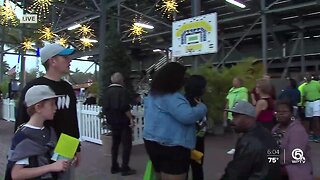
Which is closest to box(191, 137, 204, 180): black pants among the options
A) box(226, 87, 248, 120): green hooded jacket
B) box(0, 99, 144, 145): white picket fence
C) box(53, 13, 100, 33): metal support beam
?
box(226, 87, 248, 120): green hooded jacket

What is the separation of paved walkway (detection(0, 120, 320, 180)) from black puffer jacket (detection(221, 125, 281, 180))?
10.8ft

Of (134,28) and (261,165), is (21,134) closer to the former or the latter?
(261,165)

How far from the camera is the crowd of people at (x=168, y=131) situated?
2.46 meters

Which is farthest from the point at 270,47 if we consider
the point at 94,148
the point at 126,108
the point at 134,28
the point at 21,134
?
the point at 21,134

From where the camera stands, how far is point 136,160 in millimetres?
7793

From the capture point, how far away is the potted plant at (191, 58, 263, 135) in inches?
442

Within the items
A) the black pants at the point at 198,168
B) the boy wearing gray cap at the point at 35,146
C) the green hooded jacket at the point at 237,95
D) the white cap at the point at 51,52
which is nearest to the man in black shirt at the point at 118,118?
the black pants at the point at 198,168

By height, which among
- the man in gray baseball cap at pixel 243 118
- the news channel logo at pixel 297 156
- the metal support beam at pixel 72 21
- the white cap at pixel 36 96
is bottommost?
the news channel logo at pixel 297 156

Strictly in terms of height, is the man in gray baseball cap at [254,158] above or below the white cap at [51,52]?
below

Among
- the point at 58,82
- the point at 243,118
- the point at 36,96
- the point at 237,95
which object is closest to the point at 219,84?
the point at 237,95

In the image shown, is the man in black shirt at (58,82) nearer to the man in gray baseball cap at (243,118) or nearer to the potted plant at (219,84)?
the man in gray baseball cap at (243,118)

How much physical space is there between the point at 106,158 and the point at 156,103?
486cm

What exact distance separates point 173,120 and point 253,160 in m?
0.91

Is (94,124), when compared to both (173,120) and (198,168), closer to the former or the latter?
(198,168)
